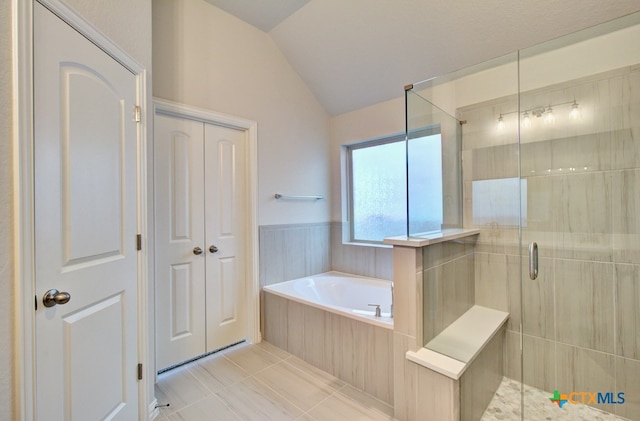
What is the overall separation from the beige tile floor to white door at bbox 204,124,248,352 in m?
0.30

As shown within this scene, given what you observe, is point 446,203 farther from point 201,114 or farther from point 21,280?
point 21,280

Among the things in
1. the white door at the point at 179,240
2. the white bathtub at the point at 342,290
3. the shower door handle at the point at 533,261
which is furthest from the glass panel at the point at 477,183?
the white door at the point at 179,240

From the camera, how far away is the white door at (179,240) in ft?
6.84

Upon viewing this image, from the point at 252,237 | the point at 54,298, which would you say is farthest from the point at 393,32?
the point at 54,298

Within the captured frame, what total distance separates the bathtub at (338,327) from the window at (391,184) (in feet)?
2.05

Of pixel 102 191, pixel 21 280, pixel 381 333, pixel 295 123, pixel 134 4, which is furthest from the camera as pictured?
pixel 295 123

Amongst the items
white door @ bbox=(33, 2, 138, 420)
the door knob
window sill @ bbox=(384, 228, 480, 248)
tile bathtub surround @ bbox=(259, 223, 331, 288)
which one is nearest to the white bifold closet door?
tile bathtub surround @ bbox=(259, 223, 331, 288)

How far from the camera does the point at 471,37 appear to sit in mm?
2035

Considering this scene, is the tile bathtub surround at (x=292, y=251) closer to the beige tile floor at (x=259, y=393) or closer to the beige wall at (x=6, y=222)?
the beige tile floor at (x=259, y=393)

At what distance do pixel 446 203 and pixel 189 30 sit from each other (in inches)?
95.2

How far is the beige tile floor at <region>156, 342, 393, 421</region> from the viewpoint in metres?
1.66

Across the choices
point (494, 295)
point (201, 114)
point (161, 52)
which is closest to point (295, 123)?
point (201, 114)

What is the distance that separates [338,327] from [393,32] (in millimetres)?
2326

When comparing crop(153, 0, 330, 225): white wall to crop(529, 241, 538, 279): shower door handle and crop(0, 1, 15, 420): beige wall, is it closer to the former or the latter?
crop(0, 1, 15, 420): beige wall
